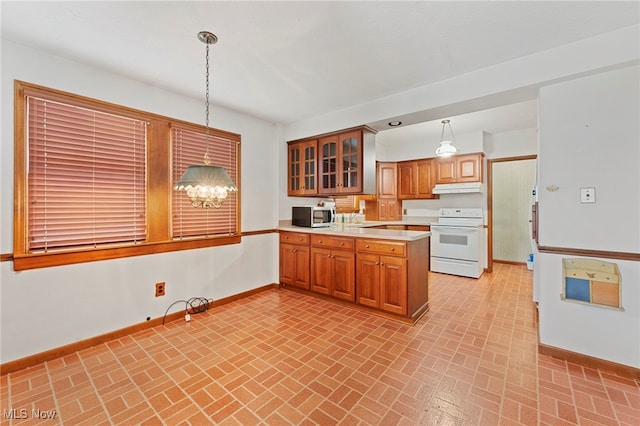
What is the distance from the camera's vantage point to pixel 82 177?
2352 mm

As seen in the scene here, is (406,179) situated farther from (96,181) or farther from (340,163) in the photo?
(96,181)

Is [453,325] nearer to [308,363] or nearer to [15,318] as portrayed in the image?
[308,363]

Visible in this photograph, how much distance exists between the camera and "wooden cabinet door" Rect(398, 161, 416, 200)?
18.2 feet

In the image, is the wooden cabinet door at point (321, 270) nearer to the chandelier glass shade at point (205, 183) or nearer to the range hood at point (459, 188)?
the chandelier glass shade at point (205, 183)

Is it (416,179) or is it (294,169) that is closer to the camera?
(294,169)

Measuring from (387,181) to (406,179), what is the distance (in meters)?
0.40

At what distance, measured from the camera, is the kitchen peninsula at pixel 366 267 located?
2844 millimetres

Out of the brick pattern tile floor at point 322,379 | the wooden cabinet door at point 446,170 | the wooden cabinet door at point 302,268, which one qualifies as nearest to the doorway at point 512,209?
the wooden cabinet door at point 446,170

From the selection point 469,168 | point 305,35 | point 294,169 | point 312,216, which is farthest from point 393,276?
point 469,168

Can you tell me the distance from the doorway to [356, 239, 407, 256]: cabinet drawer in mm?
3501

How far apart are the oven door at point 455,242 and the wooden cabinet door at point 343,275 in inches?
97.1

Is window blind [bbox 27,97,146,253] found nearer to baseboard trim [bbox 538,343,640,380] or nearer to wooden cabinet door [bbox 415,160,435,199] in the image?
baseboard trim [bbox 538,343,640,380]

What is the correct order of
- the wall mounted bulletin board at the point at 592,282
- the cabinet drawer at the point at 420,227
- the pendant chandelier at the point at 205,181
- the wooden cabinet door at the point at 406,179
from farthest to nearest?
the wooden cabinet door at the point at 406,179, the cabinet drawer at the point at 420,227, the wall mounted bulletin board at the point at 592,282, the pendant chandelier at the point at 205,181

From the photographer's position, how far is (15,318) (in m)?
2.04
